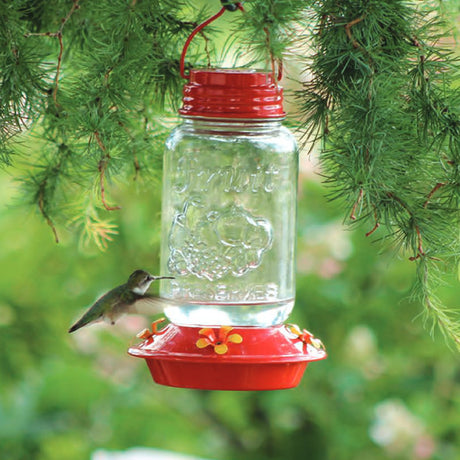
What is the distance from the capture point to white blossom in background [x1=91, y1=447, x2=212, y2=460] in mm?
2453

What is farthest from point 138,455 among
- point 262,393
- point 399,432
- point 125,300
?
point 125,300

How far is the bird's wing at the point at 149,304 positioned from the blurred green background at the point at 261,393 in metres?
1.35

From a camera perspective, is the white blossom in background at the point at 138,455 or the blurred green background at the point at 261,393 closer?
the white blossom in background at the point at 138,455

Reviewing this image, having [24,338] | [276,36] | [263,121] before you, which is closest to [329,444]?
[24,338]

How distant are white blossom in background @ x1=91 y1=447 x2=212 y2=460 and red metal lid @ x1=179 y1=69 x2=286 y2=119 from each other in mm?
1580

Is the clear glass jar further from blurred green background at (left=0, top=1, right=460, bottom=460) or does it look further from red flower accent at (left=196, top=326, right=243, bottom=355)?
blurred green background at (left=0, top=1, right=460, bottom=460)

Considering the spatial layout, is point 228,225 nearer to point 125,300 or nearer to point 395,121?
point 125,300

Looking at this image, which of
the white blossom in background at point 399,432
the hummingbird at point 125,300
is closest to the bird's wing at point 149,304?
the hummingbird at point 125,300

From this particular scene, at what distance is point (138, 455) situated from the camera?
248cm

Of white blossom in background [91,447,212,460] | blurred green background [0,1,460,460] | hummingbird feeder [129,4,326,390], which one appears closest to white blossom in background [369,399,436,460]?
blurred green background [0,1,460,460]

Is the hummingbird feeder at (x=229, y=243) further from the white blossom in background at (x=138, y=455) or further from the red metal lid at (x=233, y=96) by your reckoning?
the white blossom in background at (x=138, y=455)

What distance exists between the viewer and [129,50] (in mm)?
1141

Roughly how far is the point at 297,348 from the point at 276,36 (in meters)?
0.45

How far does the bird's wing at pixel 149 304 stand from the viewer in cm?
120
